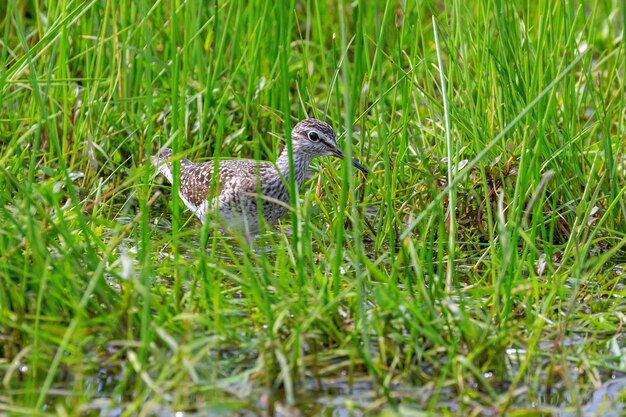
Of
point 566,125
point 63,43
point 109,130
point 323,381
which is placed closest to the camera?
point 323,381

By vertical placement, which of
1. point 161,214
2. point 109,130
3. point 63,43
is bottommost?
point 161,214

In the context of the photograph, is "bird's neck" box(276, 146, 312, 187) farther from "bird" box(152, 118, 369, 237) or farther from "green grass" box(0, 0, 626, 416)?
"green grass" box(0, 0, 626, 416)

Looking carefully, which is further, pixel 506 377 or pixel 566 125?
pixel 566 125

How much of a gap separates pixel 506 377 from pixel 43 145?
13.7 feet

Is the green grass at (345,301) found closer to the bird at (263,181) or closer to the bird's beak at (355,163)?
the bird's beak at (355,163)

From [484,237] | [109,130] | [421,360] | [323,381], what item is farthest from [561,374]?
[109,130]

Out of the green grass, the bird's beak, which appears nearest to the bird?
the bird's beak

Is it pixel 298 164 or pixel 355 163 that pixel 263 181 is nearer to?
pixel 298 164

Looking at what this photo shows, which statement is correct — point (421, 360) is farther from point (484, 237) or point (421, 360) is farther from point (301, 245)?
point (484, 237)

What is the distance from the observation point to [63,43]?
700cm

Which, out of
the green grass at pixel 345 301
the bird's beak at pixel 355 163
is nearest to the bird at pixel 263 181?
the bird's beak at pixel 355 163

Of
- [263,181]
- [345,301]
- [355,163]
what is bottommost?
[345,301]

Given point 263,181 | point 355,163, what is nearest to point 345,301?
point 355,163

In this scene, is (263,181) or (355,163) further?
(263,181)
